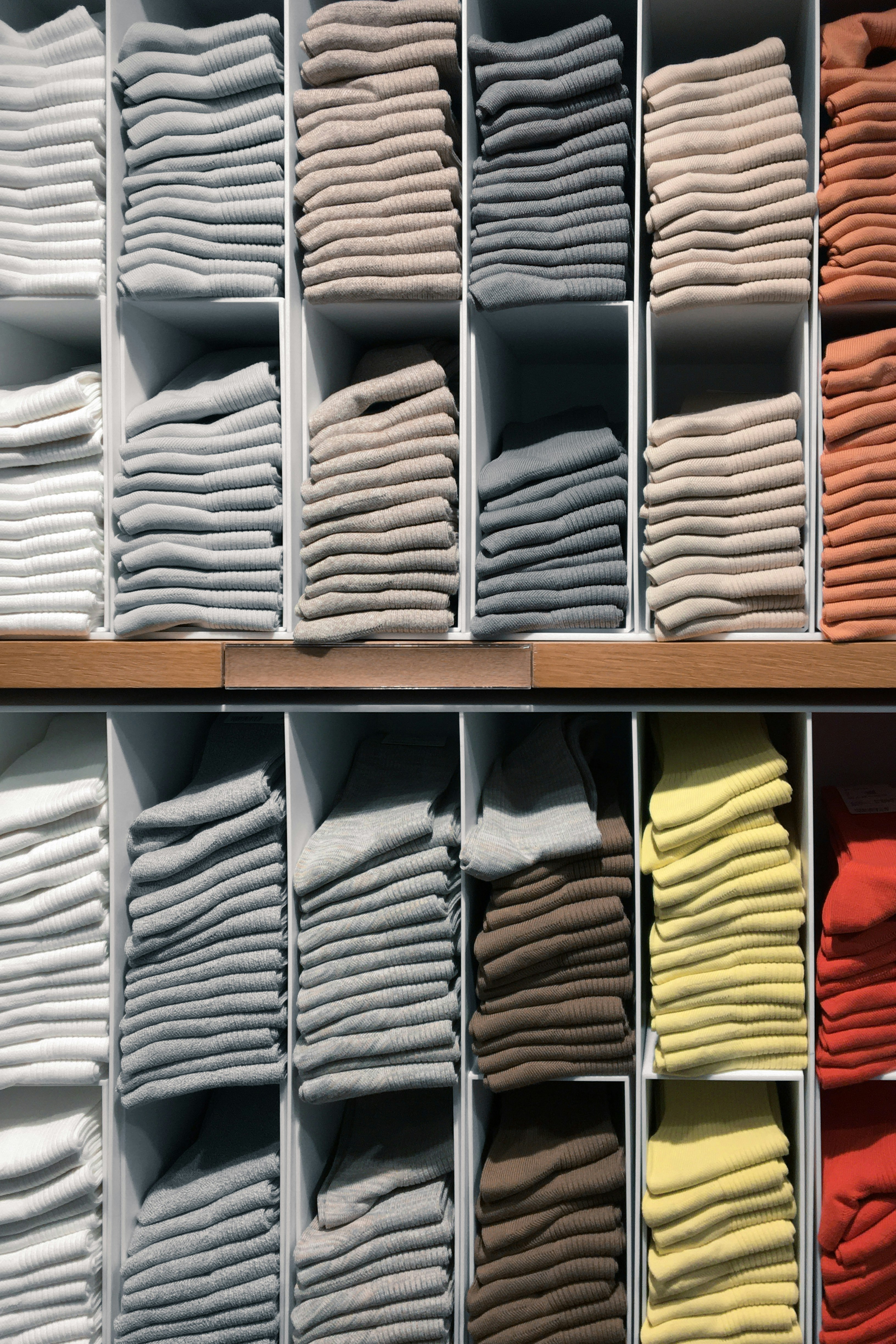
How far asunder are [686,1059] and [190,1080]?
83 centimetres

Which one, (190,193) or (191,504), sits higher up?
(190,193)

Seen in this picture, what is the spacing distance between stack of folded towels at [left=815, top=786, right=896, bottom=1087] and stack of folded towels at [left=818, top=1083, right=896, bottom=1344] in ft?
0.42

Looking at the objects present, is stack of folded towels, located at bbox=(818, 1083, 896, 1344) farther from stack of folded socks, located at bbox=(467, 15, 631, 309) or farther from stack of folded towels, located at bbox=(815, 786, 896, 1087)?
stack of folded socks, located at bbox=(467, 15, 631, 309)

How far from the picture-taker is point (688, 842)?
4.81 feet

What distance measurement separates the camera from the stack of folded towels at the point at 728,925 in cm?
145

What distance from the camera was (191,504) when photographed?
4.98ft

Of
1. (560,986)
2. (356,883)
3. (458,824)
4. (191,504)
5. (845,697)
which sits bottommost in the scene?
(560,986)

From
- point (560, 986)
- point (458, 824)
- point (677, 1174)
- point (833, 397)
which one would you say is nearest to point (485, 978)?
point (560, 986)

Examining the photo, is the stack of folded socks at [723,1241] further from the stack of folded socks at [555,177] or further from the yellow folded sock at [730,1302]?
the stack of folded socks at [555,177]

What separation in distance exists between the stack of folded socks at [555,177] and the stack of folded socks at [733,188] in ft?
0.21

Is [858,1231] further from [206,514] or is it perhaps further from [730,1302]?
[206,514]

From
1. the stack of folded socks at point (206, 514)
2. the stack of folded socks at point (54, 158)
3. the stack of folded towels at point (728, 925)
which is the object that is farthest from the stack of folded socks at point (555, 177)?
the stack of folded towels at point (728, 925)

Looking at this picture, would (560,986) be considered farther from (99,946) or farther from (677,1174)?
(99,946)

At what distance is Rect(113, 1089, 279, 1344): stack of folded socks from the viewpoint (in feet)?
4.96
